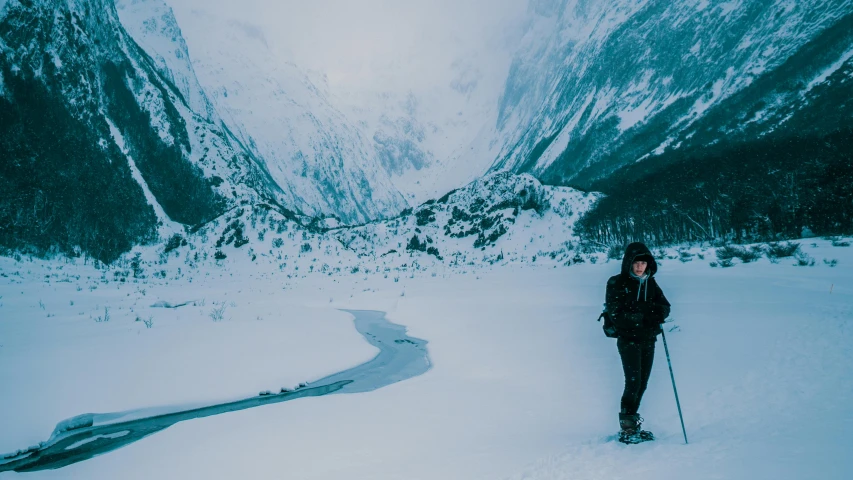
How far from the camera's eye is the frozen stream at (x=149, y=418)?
13.5 feet

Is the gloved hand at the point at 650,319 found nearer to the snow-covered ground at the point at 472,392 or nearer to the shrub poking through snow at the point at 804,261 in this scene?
the snow-covered ground at the point at 472,392

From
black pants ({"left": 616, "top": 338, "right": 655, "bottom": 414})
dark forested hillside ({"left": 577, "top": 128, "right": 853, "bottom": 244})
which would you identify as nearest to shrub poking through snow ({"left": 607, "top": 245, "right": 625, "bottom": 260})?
dark forested hillside ({"left": 577, "top": 128, "right": 853, "bottom": 244})

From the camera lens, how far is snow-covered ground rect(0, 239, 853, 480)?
3225 mm

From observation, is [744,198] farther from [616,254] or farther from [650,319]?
[650,319]

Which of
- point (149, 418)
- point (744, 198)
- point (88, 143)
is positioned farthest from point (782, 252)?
point (88, 143)

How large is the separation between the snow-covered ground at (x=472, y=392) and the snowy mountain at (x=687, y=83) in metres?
68.4

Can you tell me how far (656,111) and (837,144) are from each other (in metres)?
89.6

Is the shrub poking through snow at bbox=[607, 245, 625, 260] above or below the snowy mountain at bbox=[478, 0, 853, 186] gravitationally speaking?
below

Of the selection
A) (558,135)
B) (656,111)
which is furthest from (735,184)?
(558,135)

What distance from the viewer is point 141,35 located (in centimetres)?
9462

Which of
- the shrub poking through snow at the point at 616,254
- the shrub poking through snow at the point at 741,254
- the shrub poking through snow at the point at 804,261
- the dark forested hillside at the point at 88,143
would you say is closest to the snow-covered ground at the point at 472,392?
the shrub poking through snow at the point at 804,261

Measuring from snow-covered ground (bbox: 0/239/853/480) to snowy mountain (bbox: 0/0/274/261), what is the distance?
135 feet

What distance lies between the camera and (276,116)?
138 metres

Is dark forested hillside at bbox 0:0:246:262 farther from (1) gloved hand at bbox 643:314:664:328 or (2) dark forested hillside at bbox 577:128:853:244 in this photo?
(2) dark forested hillside at bbox 577:128:853:244
